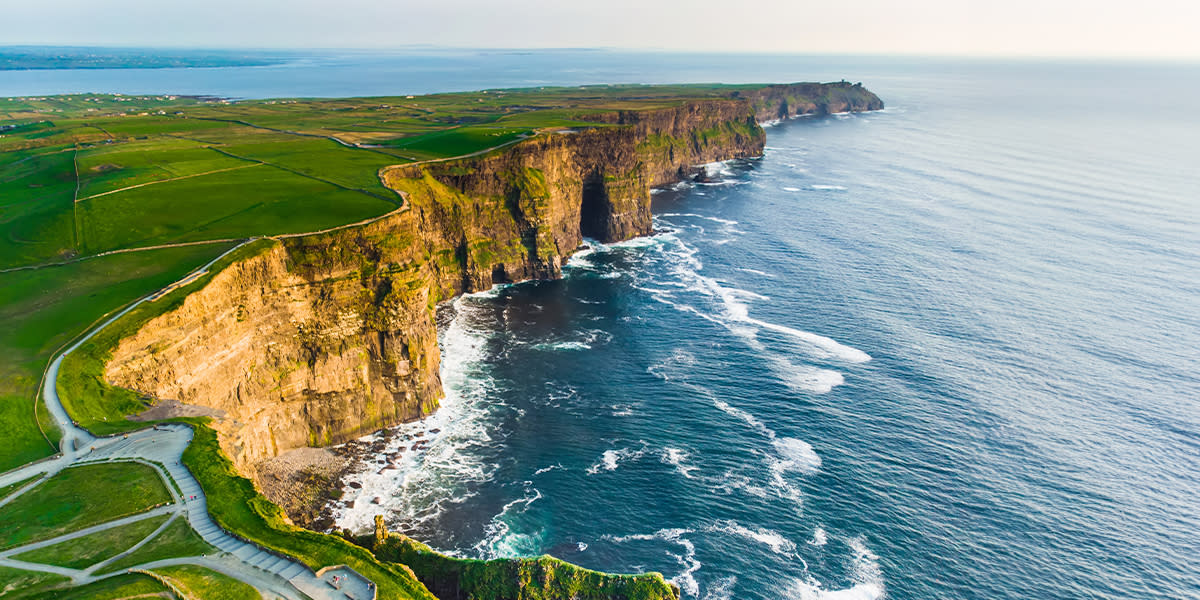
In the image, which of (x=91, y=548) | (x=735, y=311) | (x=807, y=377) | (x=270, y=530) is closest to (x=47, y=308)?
(x=91, y=548)

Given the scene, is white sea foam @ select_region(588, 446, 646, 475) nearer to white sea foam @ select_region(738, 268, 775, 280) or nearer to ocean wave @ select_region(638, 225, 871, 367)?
ocean wave @ select_region(638, 225, 871, 367)

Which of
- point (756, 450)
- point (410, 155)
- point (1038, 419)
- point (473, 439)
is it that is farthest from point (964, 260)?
point (410, 155)

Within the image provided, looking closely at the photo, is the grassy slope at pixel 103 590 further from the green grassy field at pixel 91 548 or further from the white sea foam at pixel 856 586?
the white sea foam at pixel 856 586

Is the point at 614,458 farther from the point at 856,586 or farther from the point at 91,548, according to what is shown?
the point at 91,548

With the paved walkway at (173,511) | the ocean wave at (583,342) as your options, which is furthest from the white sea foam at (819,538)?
the ocean wave at (583,342)

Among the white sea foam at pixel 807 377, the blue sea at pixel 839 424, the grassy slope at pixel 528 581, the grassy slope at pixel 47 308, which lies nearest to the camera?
the grassy slope at pixel 528 581

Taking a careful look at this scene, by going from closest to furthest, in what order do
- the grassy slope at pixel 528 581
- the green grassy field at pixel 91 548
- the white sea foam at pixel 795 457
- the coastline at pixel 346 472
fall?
the green grassy field at pixel 91 548
the grassy slope at pixel 528 581
the coastline at pixel 346 472
the white sea foam at pixel 795 457

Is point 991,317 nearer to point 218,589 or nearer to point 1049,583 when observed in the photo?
point 1049,583
